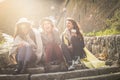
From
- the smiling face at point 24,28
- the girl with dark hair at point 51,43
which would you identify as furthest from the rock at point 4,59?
the girl with dark hair at point 51,43

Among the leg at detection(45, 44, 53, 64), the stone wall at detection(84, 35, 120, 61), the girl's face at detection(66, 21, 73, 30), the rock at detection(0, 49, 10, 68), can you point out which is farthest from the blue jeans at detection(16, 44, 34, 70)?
the stone wall at detection(84, 35, 120, 61)

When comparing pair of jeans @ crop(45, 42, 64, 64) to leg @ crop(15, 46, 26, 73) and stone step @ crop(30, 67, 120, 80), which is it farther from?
leg @ crop(15, 46, 26, 73)

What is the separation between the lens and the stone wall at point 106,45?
880 centimetres

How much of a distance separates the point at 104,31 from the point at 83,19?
838mm

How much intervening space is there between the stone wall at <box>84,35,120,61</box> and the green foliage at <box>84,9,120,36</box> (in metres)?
0.20

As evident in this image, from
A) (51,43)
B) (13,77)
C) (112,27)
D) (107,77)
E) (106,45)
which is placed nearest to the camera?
(13,77)

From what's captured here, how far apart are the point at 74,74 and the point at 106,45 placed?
1605 millimetres

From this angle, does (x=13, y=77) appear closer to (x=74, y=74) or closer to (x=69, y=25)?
(x=74, y=74)

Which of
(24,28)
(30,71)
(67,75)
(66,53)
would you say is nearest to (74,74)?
(67,75)

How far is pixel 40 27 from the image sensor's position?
27.6 ft

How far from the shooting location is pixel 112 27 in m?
9.11

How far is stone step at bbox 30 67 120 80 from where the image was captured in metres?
7.94

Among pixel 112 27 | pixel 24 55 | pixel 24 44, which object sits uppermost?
pixel 112 27

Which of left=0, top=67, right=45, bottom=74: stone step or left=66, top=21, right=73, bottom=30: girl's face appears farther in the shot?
left=66, top=21, right=73, bottom=30: girl's face
